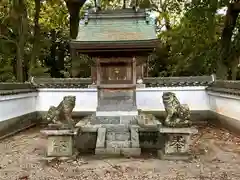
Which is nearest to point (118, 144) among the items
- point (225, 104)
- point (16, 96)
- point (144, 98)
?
point (16, 96)

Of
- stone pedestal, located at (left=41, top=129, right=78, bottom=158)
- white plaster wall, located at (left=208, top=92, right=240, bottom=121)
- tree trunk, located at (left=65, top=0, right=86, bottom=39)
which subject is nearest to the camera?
stone pedestal, located at (left=41, top=129, right=78, bottom=158)

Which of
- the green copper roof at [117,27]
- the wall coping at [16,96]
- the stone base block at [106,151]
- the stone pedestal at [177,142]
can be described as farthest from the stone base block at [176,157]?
the wall coping at [16,96]

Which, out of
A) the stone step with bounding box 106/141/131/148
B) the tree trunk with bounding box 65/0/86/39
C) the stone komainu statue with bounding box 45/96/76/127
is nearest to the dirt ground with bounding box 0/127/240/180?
the stone step with bounding box 106/141/131/148

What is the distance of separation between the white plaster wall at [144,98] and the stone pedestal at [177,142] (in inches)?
329

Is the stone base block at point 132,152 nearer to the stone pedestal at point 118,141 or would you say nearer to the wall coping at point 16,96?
the stone pedestal at point 118,141

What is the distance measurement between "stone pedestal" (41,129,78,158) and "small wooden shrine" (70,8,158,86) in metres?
2.79

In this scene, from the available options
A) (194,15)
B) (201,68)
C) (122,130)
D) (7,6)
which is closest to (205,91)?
(194,15)

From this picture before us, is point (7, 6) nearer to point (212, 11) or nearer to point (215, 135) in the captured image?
point (212, 11)

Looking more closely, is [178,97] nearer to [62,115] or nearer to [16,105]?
[16,105]

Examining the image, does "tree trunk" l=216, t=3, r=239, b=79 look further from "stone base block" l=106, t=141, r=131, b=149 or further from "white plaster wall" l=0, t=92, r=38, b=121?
"stone base block" l=106, t=141, r=131, b=149

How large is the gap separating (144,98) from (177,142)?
338 inches

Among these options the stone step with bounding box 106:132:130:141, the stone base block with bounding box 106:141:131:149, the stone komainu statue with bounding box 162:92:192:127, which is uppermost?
the stone komainu statue with bounding box 162:92:192:127

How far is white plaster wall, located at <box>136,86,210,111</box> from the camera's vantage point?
17000mm

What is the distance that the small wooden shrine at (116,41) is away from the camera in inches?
404
